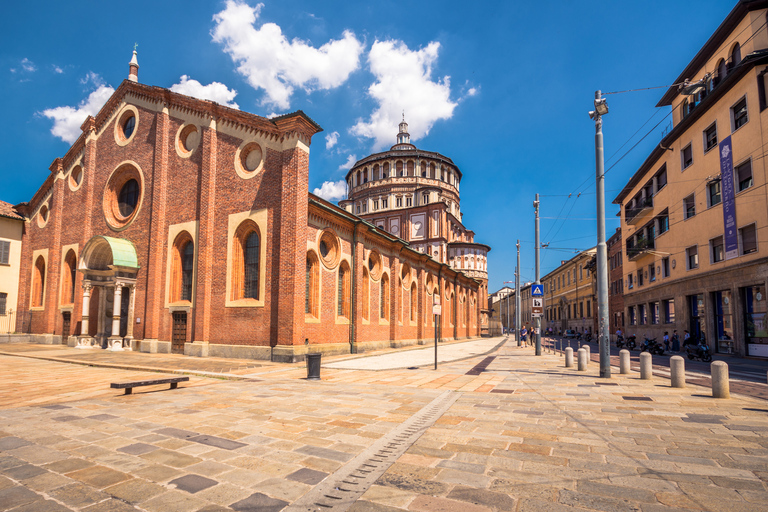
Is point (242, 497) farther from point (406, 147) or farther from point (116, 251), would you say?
point (406, 147)

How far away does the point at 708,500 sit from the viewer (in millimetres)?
3969

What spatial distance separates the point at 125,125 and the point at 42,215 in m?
10.6

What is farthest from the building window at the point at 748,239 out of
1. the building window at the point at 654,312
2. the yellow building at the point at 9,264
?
the yellow building at the point at 9,264

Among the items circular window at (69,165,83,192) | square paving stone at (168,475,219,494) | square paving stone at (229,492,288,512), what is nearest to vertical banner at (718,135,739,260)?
square paving stone at (229,492,288,512)

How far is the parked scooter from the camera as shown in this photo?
64.1 ft

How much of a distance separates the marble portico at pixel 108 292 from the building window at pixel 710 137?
105ft

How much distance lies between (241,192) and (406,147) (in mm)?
49706

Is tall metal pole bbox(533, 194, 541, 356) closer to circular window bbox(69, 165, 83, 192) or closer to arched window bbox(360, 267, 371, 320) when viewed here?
arched window bbox(360, 267, 371, 320)

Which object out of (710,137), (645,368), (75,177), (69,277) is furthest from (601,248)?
(75,177)

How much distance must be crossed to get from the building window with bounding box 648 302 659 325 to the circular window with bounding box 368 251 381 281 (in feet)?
69.6

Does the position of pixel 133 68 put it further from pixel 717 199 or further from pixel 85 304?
pixel 717 199

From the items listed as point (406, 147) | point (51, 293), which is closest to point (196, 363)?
point (51, 293)

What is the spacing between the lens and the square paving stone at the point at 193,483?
13.8 ft

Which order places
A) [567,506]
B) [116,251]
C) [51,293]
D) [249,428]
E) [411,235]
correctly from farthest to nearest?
1. [411,235]
2. [51,293]
3. [116,251]
4. [249,428]
5. [567,506]
